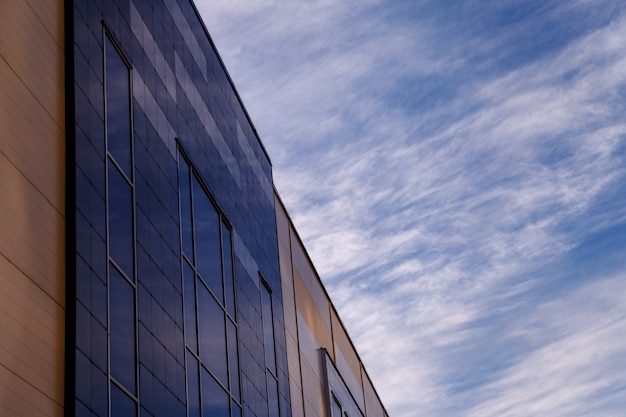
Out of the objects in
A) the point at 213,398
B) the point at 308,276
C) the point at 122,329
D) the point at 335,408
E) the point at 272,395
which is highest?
the point at 308,276

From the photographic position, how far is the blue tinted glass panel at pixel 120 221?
25.4 metres

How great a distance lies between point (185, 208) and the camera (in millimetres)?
32562

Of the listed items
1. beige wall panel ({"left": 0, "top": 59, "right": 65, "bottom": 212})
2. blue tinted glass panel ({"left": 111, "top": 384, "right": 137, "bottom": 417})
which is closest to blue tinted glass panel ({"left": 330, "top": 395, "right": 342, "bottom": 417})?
blue tinted glass panel ({"left": 111, "top": 384, "right": 137, "bottom": 417})

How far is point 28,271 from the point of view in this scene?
20703 millimetres

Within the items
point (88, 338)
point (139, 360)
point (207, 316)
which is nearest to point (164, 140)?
point (207, 316)

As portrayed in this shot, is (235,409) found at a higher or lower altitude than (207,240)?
lower

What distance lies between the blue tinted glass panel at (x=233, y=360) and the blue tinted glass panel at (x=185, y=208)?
4.05 m

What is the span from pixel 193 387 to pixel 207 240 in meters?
6.16

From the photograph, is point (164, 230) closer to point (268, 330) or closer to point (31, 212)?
point (31, 212)

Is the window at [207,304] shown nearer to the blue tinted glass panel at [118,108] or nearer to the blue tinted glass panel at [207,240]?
the blue tinted glass panel at [207,240]

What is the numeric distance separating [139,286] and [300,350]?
22.4 metres

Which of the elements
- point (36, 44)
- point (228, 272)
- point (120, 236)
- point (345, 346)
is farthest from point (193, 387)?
point (345, 346)

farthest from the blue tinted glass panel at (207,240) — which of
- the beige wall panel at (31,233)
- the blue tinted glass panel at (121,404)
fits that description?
the beige wall panel at (31,233)

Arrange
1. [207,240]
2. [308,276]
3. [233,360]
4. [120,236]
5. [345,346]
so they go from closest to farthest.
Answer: [120,236], [207,240], [233,360], [308,276], [345,346]
